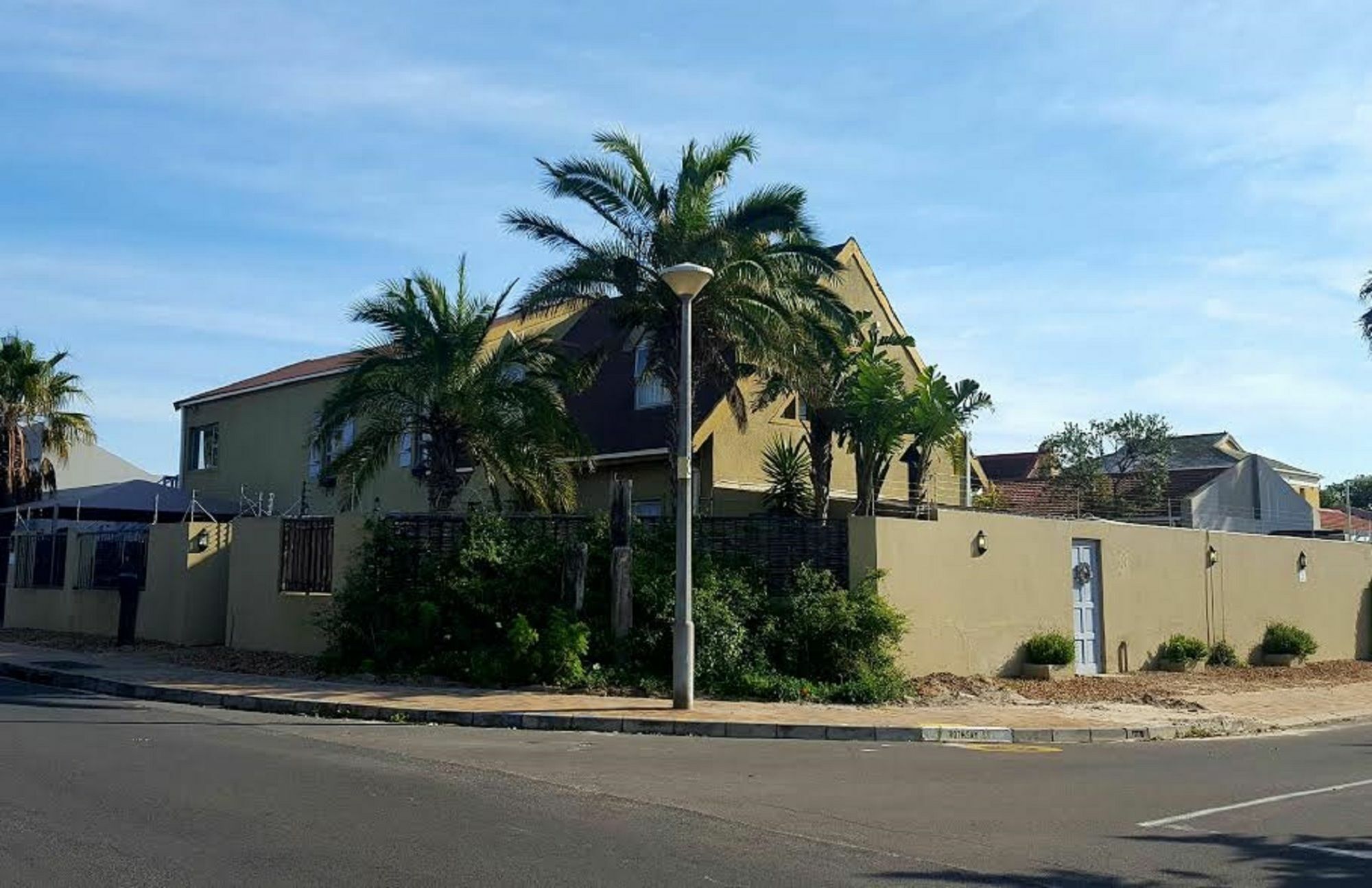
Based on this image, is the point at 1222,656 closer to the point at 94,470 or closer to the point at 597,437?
the point at 597,437

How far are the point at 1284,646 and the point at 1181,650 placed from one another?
4.25 m

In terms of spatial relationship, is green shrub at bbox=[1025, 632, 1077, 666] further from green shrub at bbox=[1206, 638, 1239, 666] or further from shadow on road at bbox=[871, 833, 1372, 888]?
shadow on road at bbox=[871, 833, 1372, 888]

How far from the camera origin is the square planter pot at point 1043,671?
2056cm

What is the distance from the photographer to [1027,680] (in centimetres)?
2033

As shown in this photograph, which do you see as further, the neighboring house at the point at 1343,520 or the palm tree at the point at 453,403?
the neighboring house at the point at 1343,520

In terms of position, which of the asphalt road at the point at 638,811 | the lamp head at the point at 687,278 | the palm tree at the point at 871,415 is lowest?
the asphalt road at the point at 638,811

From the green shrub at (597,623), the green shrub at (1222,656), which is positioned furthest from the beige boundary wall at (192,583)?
the green shrub at (1222,656)

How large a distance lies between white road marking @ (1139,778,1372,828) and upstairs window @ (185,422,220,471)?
104 ft

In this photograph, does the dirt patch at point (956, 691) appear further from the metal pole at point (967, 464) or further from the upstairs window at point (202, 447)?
the upstairs window at point (202, 447)

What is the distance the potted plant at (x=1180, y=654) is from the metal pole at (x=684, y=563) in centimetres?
1131

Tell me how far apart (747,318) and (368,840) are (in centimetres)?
1361

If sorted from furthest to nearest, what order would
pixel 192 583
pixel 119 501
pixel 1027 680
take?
pixel 119 501
pixel 192 583
pixel 1027 680

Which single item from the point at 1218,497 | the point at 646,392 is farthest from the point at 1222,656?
the point at 1218,497

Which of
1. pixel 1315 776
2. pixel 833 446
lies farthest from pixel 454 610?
pixel 1315 776
